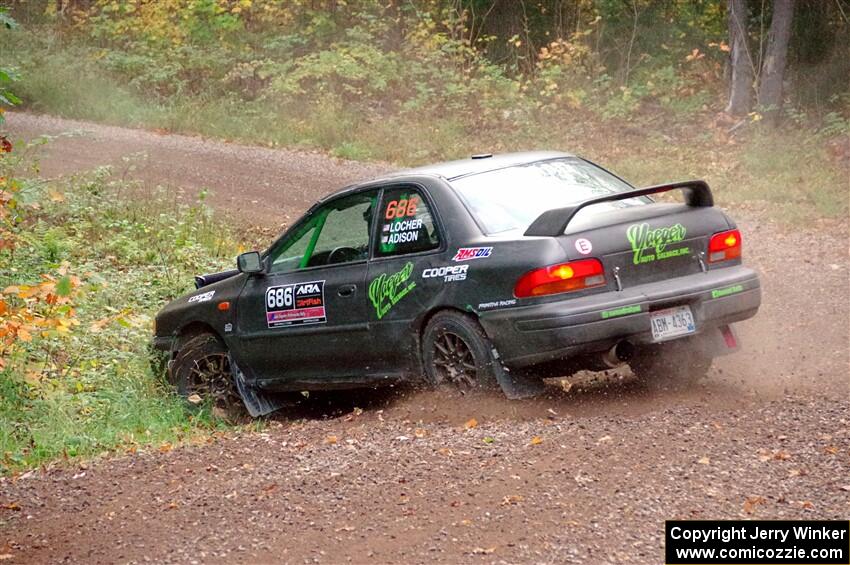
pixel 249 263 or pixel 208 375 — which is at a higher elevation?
pixel 249 263

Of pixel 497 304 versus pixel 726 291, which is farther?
pixel 726 291

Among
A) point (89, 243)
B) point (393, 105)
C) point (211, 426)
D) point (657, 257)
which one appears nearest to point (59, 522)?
point (211, 426)

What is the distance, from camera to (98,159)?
18.2 metres

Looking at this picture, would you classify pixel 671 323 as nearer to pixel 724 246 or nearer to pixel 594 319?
pixel 594 319

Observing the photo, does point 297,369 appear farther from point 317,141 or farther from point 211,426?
point 317,141

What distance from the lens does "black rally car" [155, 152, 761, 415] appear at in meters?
6.52

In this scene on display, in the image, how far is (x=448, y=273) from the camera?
689cm

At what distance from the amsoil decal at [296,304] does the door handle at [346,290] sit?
6.2 inches

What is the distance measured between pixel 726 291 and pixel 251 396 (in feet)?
11.6

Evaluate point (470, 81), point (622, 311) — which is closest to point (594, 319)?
point (622, 311)

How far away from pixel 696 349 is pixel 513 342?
1.34 meters

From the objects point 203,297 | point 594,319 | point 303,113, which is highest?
point 303,113

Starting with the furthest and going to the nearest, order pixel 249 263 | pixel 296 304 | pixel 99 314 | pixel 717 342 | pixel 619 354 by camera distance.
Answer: pixel 99 314
pixel 249 263
pixel 296 304
pixel 717 342
pixel 619 354

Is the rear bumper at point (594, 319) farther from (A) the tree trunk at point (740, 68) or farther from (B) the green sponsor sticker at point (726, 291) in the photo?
(A) the tree trunk at point (740, 68)
